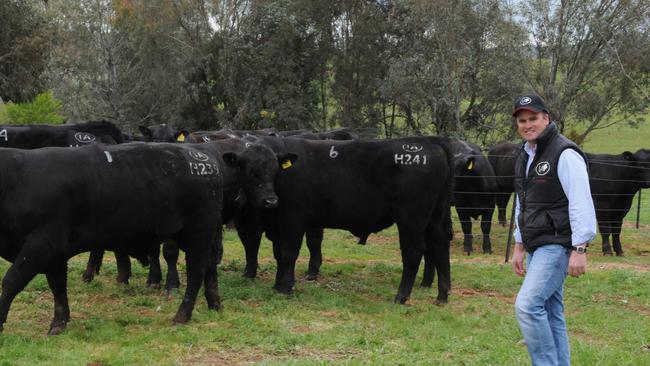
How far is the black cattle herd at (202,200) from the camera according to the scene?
21.0 feet

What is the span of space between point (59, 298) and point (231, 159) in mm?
2697

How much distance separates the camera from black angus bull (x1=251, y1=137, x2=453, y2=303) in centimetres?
877

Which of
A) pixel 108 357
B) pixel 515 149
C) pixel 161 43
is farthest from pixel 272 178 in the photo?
pixel 161 43

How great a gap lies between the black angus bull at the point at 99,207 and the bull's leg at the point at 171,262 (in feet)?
2.44

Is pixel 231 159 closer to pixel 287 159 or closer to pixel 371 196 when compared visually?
pixel 287 159

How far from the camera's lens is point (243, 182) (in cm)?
876

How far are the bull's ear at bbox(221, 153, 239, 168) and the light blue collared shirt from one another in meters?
4.63

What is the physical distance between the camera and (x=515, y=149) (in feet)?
56.2

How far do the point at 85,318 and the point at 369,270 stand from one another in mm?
4867

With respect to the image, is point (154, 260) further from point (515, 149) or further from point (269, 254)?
point (515, 149)

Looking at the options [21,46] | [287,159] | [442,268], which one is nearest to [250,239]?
[287,159]

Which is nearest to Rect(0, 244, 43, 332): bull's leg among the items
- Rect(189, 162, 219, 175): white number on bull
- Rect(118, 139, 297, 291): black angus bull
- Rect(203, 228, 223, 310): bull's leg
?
Rect(189, 162, 219, 175): white number on bull

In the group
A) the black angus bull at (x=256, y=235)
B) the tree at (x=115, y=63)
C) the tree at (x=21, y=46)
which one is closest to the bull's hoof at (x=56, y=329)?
the black angus bull at (x=256, y=235)

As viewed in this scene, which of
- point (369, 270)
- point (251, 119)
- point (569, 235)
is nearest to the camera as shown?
point (569, 235)
